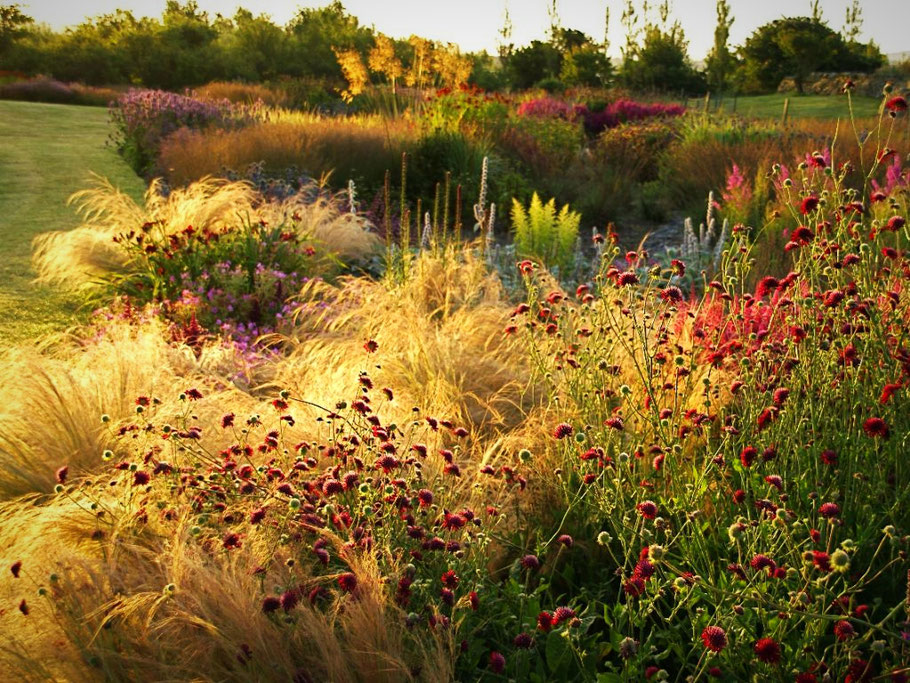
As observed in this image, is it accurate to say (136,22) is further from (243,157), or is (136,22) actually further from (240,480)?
(240,480)

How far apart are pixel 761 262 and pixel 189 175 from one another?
6.67 m

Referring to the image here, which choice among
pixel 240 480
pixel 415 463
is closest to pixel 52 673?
pixel 240 480

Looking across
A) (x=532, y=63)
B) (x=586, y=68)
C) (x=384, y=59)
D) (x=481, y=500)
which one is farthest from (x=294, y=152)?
(x=532, y=63)

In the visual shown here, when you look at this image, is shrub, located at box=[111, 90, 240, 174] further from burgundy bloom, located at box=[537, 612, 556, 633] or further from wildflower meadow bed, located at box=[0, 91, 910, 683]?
burgundy bloom, located at box=[537, 612, 556, 633]

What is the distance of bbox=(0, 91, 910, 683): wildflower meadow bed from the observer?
1796mm

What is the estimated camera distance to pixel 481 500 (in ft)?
8.75

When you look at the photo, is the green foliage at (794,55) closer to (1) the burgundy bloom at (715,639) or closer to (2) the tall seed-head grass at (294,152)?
(2) the tall seed-head grass at (294,152)

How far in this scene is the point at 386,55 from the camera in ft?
32.9

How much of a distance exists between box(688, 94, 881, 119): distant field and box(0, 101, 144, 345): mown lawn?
19.8 meters

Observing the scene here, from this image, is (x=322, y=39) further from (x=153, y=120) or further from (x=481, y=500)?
(x=481, y=500)

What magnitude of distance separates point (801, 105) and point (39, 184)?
28.6m

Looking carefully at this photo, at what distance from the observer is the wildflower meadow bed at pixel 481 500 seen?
70.7 inches

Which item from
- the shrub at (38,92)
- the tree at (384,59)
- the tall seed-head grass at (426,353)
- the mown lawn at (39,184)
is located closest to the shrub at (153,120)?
the mown lawn at (39,184)

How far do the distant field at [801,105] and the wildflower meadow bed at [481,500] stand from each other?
25320mm
